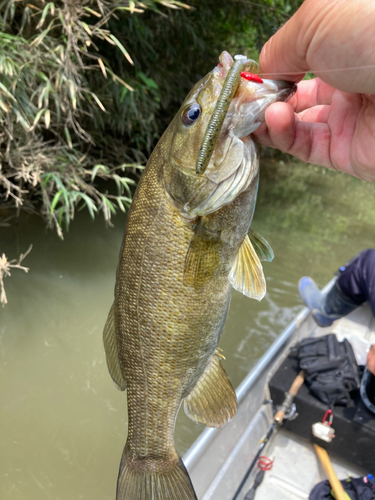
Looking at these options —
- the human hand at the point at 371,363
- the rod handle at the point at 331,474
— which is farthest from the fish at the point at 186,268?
the human hand at the point at 371,363

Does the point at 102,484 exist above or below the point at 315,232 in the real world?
below

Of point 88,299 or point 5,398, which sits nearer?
point 5,398

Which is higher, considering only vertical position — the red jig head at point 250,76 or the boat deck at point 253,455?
the red jig head at point 250,76

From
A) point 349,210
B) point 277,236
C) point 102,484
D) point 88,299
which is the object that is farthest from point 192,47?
point 102,484

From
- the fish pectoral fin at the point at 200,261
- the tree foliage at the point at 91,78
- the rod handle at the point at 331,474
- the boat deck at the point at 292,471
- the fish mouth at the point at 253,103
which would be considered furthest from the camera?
the tree foliage at the point at 91,78

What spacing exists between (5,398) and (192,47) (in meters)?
5.63

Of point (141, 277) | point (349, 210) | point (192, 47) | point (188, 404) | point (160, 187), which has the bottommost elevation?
point (349, 210)

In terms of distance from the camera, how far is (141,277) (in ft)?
3.85

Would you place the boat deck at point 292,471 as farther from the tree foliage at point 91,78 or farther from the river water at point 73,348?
the tree foliage at point 91,78

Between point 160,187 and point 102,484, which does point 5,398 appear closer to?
point 102,484

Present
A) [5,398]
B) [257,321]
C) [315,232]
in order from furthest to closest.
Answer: [315,232], [257,321], [5,398]

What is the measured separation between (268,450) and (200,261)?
6.75ft

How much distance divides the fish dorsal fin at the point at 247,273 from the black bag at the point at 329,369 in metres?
1.60

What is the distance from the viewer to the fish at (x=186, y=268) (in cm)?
103
